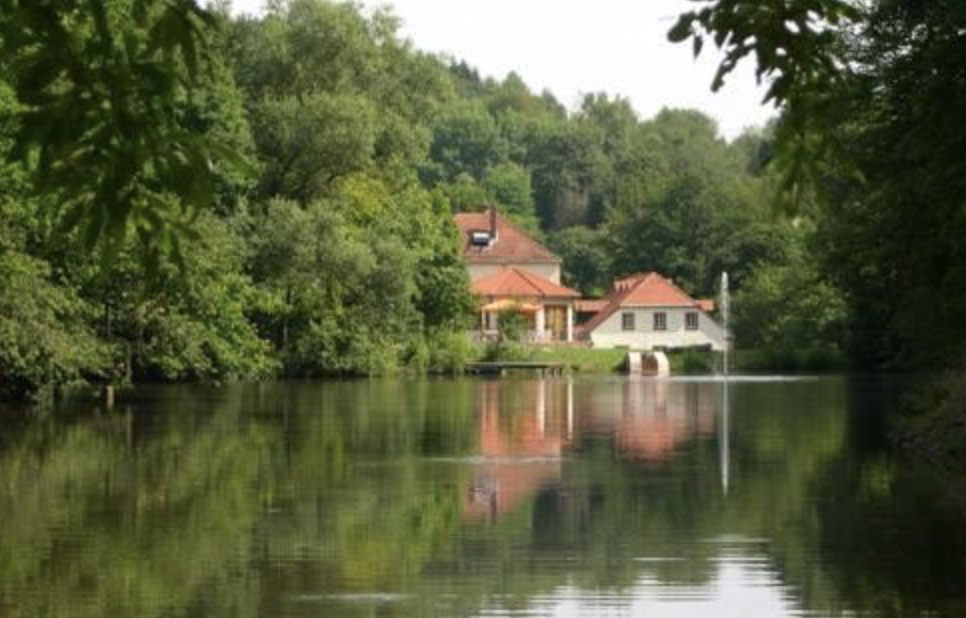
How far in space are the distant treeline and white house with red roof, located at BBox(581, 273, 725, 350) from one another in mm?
2572

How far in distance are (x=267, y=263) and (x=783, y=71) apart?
5620 cm

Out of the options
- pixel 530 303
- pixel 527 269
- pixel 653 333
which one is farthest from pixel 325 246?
pixel 527 269

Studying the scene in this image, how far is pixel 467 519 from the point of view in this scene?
21156 millimetres

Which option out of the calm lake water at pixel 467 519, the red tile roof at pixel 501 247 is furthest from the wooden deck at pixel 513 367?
the calm lake water at pixel 467 519

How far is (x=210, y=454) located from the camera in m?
30.6

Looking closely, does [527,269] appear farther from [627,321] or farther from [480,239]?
[627,321]

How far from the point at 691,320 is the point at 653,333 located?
2.29 m

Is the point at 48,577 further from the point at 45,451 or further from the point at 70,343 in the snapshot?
the point at 70,343

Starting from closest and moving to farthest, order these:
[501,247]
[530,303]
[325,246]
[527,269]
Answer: [325,246] < [530,303] < [527,269] < [501,247]

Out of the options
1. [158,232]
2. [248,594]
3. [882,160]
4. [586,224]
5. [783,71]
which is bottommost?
[248,594]

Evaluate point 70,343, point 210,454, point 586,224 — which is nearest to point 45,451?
point 210,454

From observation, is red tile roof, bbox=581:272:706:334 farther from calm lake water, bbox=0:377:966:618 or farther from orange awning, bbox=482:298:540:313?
calm lake water, bbox=0:377:966:618

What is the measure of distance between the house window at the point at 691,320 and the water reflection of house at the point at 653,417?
1226 inches

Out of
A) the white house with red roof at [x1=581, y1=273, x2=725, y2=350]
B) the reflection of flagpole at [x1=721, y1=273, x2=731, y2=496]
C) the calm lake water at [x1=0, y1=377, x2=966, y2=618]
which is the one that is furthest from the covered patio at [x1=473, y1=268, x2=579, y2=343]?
the calm lake water at [x1=0, y1=377, x2=966, y2=618]
